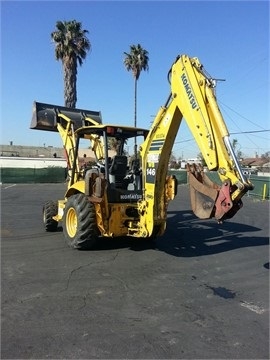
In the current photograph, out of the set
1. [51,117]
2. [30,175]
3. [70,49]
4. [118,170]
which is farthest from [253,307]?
[30,175]

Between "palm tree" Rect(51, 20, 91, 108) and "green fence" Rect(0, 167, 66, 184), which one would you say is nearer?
"palm tree" Rect(51, 20, 91, 108)

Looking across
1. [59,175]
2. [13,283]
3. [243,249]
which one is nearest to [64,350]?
[13,283]

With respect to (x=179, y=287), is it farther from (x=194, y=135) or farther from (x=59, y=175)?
(x=59, y=175)

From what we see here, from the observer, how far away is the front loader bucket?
7.43m

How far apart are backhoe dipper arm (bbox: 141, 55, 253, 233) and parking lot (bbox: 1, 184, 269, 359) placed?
1145 mm

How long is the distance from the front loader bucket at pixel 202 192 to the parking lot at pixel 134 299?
3.60ft

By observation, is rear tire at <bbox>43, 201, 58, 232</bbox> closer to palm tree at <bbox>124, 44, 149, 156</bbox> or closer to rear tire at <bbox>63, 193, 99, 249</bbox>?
rear tire at <bbox>63, 193, 99, 249</bbox>

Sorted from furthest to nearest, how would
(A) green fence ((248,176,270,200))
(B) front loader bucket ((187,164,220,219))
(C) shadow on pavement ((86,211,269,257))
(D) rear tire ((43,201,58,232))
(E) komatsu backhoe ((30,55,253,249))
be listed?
(A) green fence ((248,176,270,200)) < (D) rear tire ((43,201,58,232)) < (C) shadow on pavement ((86,211,269,257)) < (B) front loader bucket ((187,164,220,219)) < (E) komatsu backhoe ((30,55,253,249))

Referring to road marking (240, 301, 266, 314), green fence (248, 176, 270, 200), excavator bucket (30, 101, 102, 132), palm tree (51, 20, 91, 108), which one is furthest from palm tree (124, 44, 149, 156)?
road marking (240, 301, 266, 314)

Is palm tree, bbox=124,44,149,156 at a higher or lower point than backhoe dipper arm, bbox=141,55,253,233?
higher

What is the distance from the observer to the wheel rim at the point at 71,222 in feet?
31.1

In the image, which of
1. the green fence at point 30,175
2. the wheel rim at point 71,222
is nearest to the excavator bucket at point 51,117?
the wheel rim at point 71,222

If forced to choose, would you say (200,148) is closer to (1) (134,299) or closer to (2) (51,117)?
(1) (134,299)

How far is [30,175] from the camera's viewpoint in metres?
40.0
